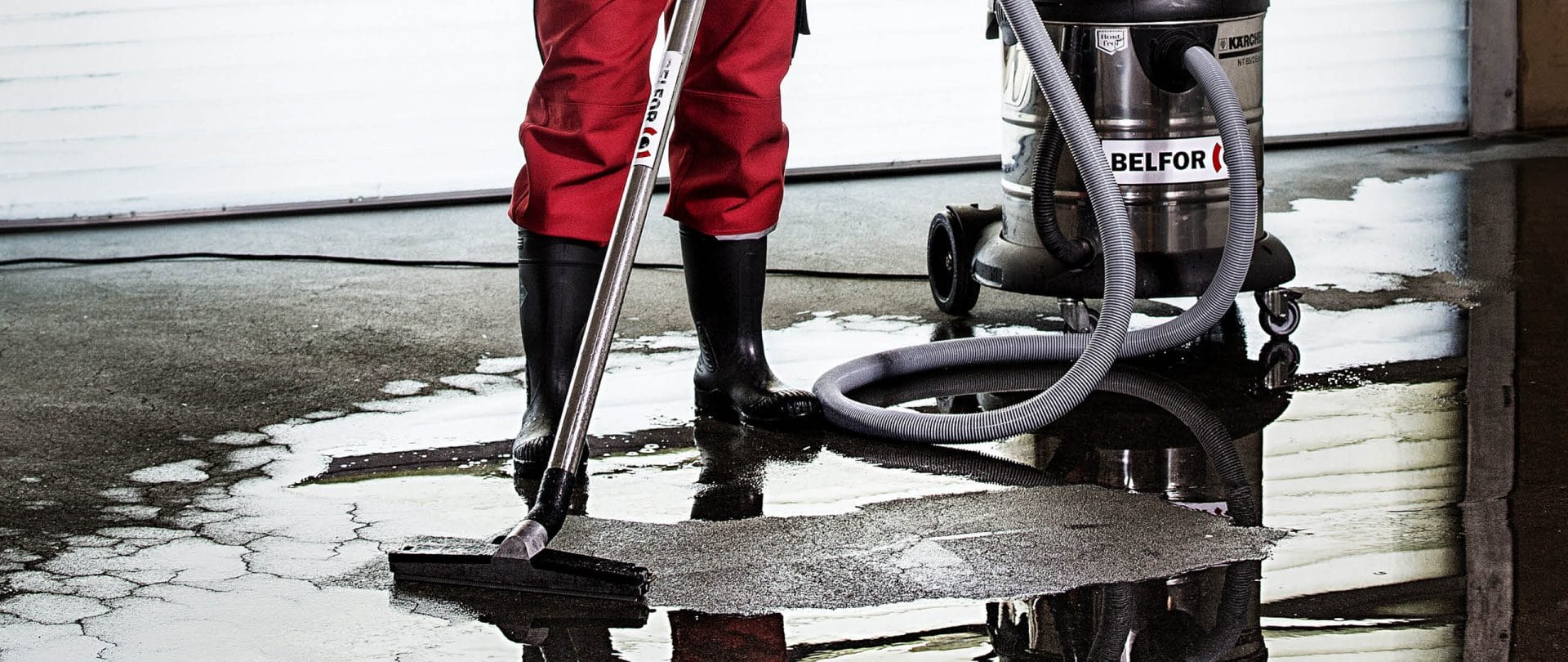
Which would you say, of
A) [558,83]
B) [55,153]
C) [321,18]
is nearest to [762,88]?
[558,83]

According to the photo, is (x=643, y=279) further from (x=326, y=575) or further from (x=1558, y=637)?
(x=1558, y=637)

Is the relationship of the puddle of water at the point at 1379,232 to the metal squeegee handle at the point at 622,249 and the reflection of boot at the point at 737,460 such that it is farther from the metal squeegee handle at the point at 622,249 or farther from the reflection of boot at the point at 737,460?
the metal squeegee handle at the point at 622,249

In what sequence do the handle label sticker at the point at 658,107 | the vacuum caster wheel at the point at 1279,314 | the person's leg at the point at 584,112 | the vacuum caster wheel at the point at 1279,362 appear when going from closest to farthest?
the handle label sticker at the point at 658,107
the person's leg at the point at 584,112
the vacuum caster wheel at the point at 1279,362
the vacuum caster wheel at the point at 1279,314

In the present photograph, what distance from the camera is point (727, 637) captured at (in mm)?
1597

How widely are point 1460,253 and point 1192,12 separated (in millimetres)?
Answer: 1133

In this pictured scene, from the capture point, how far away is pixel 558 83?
7.20ft

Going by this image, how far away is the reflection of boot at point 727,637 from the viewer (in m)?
1.55

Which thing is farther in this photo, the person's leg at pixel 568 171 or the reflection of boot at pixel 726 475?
the person's leg at pixel 568 171

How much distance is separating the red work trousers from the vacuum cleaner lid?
0.54m

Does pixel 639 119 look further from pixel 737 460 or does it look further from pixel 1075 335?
pixel 1075 335

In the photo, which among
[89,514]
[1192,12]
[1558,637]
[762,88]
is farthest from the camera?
[1192,12]

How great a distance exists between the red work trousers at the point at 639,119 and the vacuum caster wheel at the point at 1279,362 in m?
0.82

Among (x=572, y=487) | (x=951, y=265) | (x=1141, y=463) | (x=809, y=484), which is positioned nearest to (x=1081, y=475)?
(x=1141, y=463)

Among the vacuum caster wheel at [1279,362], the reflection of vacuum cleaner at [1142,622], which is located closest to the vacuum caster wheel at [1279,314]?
the vacuum caster wheel at [1279,362]
